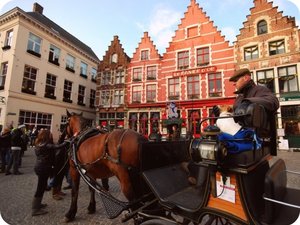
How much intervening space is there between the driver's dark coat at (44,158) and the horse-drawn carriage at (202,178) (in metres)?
0.75

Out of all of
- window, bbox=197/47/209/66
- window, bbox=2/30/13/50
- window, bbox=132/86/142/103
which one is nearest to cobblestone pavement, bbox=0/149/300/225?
window, bbox=197/47/209/66

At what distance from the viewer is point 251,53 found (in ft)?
48.6

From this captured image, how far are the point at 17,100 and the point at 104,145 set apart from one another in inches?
613

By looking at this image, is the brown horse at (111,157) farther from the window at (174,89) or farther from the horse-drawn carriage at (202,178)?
the window at (174,89)

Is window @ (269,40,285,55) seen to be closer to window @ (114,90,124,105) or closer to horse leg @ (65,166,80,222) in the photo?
window @ (114,90,124,105)

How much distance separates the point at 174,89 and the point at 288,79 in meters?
9.17

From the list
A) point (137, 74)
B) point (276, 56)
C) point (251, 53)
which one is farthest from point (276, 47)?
point (137, 74)

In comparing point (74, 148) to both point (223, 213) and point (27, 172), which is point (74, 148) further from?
point (27, 172)

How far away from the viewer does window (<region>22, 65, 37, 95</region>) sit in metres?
15.0

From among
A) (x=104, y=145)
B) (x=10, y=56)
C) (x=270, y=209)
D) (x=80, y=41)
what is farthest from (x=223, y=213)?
(x=80, y=41)

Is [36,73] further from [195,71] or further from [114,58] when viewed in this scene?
[195,71]

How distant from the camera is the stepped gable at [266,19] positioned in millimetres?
13828

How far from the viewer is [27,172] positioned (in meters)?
6.31

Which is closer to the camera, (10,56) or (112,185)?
(112,185)
